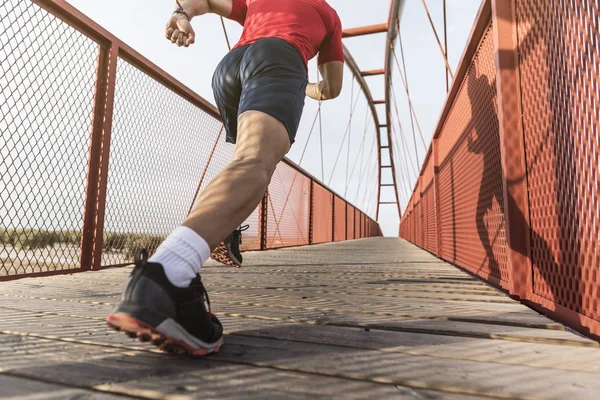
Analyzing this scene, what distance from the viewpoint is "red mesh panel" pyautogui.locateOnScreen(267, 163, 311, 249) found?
504 cm

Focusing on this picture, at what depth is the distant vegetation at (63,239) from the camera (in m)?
1.55

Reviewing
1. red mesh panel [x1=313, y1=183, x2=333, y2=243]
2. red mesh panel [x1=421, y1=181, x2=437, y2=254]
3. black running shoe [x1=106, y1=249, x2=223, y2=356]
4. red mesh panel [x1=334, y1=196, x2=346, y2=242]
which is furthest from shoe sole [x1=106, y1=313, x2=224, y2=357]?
red mesh panel [x1=334, y1=196, x2=346, y2=242]

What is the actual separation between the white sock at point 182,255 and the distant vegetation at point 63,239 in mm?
1246

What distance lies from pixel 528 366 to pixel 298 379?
398 millimetres

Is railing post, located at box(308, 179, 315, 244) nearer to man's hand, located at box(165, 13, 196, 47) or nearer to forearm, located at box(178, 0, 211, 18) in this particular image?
forearm, located at box(178, 0, 211, 18)

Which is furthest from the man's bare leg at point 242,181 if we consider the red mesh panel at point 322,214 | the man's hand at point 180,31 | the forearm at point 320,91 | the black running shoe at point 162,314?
the red mesh panel at point 322,214

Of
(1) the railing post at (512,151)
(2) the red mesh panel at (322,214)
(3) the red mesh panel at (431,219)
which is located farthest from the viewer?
(2) the red mesh panel at (322,214)

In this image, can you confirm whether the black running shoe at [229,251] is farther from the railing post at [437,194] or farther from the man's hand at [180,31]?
the railing post at [437,194]

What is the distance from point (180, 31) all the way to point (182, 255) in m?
0.72

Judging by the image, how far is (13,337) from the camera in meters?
0.75

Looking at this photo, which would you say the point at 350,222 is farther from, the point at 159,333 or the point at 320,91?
the point at 159,333

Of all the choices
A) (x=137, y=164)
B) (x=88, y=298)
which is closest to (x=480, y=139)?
(x=88, y=298)

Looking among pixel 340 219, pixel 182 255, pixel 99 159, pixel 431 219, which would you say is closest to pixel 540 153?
pixel 182 255

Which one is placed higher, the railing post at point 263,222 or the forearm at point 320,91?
the forearm at point 320,91
